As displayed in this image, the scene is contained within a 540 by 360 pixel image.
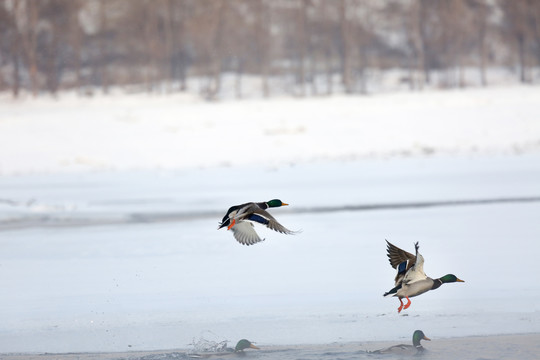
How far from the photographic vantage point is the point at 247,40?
107 feet

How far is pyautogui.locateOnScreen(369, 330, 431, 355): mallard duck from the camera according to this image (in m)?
5.46

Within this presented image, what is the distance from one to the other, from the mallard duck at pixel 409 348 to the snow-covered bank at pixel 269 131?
1215 centimetres

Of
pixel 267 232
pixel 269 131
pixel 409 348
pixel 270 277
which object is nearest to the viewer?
pixel 409 348

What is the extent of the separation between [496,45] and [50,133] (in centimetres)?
2193

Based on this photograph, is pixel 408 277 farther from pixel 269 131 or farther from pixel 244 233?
pixel 269 131

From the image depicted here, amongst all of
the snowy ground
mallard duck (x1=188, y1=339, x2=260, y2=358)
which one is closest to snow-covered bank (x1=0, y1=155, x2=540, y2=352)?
the snowy ground

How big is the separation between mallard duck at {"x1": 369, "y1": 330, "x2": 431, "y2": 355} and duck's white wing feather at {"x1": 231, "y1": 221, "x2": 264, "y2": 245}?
112 centimetres

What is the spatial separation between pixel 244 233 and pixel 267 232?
4820mm

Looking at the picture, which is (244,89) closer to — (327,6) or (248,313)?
(327,6)

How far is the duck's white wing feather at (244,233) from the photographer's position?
514 cm

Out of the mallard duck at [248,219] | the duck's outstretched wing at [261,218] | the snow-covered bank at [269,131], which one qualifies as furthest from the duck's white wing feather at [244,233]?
the snow-covered bank at [269,131]

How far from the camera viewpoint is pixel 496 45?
36.4 m

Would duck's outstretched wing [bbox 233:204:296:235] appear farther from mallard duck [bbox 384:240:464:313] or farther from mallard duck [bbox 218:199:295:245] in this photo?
mallard duck [bbox 384:240:464:313]

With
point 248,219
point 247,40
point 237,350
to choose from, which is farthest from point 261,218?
point 247,40
